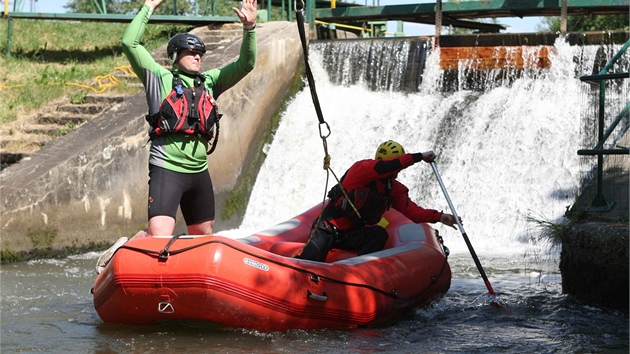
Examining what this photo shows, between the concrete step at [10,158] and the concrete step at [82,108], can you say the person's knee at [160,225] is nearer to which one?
the concrete step at [10,158]

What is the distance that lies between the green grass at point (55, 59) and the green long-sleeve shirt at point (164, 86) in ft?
26.8

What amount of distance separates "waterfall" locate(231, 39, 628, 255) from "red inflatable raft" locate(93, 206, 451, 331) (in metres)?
4.48

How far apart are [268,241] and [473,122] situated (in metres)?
6.09

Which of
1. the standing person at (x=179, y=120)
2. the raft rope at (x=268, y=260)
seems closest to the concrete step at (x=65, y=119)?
the raft rope at (x=268, y=260)

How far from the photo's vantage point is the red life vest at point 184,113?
18.0 ft

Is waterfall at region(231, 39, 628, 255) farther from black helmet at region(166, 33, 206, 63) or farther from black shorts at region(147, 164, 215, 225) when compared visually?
black helmet at region(166, 33, 206, 63)

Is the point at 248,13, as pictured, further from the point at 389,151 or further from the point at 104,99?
the point at 104,99

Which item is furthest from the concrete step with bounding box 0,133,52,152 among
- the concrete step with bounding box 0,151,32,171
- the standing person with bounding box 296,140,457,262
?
the standing person with bounding box 296,140,457,262

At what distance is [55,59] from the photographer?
16.7 m

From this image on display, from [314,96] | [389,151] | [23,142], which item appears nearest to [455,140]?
[23,142]

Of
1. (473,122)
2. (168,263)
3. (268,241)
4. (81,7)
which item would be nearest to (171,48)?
(168,263)

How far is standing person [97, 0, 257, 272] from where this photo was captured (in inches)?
216

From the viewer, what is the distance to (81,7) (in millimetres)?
35094

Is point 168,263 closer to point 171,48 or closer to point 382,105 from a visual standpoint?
point 171,48
